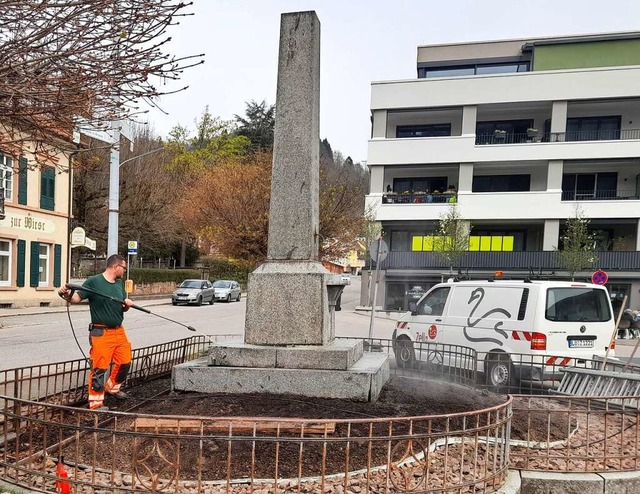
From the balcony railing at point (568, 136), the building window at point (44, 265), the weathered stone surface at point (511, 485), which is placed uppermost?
the balcony railing at point (568, 136)

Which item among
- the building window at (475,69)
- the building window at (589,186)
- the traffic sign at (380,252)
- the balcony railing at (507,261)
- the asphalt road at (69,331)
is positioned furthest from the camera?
the building window at (475,69)

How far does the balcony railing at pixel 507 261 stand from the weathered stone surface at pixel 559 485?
76.2 feet

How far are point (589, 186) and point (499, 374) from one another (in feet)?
87.0

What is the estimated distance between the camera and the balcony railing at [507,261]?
28.0 m

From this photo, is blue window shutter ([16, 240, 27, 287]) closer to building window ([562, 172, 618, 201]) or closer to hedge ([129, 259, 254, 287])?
hedge ([129, 259, 254, 287])

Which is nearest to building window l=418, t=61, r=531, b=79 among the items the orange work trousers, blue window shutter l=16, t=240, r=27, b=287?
blue window shutter l=16, t=240, r=27, b=287

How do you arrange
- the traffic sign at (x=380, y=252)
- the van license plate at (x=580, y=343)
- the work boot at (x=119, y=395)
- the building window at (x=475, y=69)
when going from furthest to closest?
the building window at (x=475, y=69) < the traffic sign at (x=380, y=252) < the van license plate at (x=580, y=343) < the work boot at (x=119, y=395)

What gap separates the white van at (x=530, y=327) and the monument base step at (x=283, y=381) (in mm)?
2753

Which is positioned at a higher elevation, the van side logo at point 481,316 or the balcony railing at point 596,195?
the balcony railing at point 596,195

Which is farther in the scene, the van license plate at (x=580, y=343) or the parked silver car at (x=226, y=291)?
the parked silver car at (x=226, y=291)

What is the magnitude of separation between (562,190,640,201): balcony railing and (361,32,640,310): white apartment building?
78mm

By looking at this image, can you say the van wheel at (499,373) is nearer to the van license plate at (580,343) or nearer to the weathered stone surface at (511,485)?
the van license plate at (580,343)

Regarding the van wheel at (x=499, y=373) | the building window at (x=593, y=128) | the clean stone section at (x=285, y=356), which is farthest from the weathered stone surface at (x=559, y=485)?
the building window at (x=593, y=128)

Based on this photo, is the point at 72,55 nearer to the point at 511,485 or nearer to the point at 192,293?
the point at 511,485
